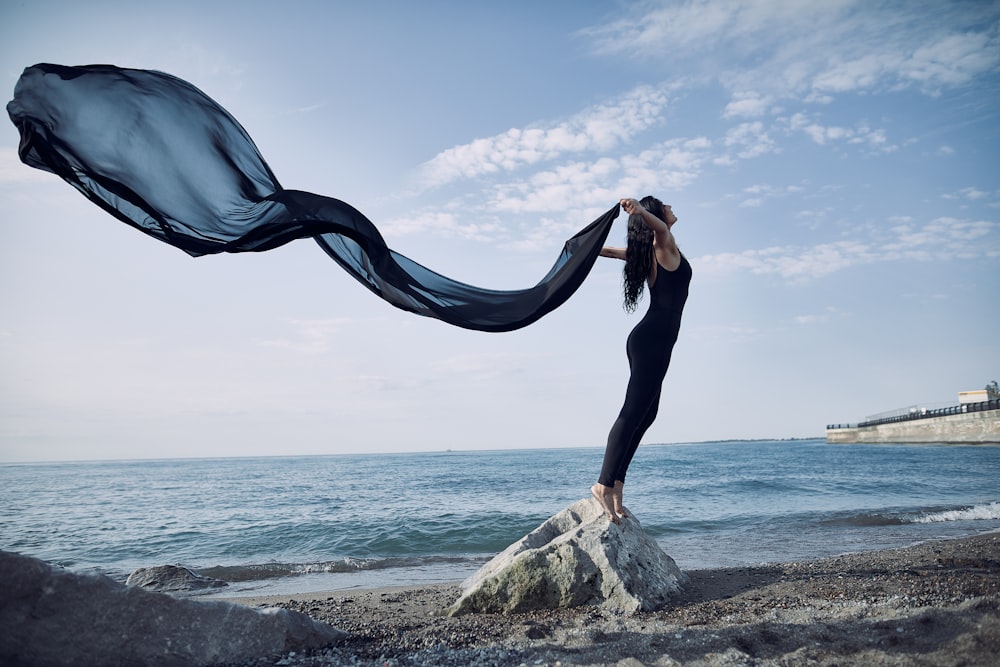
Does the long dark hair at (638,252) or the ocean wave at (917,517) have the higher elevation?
the long dark hair at (638,252)

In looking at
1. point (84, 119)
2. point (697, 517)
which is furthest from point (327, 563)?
point (697, 517)

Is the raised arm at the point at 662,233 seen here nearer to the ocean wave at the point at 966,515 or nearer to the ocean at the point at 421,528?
the ocean at the point at 421,528

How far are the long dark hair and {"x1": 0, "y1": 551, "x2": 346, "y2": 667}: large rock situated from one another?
362 centimetres

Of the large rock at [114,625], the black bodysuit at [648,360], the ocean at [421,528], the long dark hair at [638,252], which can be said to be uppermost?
the long dark hair at [638,252]

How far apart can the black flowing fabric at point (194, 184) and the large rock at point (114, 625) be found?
2.22 meters

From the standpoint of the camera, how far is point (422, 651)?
3742mm

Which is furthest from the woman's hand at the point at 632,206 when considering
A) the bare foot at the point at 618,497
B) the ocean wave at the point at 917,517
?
the ocean wave at the point at 917,517

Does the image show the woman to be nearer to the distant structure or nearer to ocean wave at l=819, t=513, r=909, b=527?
ocean wave at l=819, t=513, r=909, b=527

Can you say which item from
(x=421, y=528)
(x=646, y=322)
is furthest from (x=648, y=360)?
(x=421, y=528)

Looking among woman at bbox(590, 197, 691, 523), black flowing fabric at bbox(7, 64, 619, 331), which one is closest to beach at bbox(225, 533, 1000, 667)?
woman at bbox(590, 197, 691, 523)

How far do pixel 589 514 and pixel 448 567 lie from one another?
3706 mm

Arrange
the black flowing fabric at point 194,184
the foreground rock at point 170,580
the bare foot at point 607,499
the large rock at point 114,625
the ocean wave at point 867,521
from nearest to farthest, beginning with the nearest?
the large rock at point 114,625, the black flowing fabric at point 194,184, the bare foot at point 607,499, the foreground rock at point 170,580, the ocean wave at point 867,521

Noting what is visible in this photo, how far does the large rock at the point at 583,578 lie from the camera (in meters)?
4.76

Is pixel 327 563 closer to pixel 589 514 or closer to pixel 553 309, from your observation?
pixel 589 514
